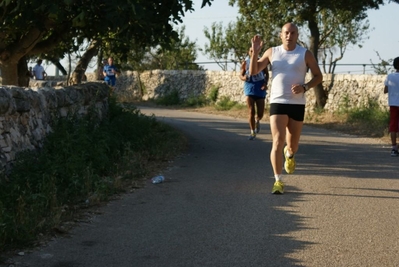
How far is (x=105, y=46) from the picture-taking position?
1800 centimetres

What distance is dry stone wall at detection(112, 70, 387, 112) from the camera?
75.4 ft

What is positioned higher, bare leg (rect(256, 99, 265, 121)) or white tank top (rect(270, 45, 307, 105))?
white tank top (rect(270, 45, 307, 105))

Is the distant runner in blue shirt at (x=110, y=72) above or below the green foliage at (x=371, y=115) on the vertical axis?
above

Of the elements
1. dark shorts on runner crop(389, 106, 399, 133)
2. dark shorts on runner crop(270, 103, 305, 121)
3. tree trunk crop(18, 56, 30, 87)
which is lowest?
dark shorts on runner crop(389, 106, 399, 133)

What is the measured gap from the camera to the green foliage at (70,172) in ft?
24.3

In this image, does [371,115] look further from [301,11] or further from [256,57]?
[256,57]

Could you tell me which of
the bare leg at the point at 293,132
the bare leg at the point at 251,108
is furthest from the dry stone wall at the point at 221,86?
the bare leg at the point at 293,132

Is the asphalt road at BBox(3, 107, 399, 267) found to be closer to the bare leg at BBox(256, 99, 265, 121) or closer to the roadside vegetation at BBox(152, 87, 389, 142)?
the bare leg at BBox(256, 99, 265, 121)

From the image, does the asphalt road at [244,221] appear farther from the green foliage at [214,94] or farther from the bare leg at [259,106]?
the green foliage at [214,94]

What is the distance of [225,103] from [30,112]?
809 inches

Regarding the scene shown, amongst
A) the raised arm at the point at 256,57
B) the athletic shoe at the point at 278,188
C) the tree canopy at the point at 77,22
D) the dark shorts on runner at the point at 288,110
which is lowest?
the athletic shoe at the point at 278,188

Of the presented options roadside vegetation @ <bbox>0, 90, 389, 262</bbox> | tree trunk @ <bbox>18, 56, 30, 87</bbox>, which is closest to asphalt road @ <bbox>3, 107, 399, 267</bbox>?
roadside vegetation @ <bbox>0, 90, 389, 262</bbox>

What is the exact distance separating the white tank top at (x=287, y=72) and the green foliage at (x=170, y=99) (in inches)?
962

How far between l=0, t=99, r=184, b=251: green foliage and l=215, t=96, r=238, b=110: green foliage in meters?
15.4
